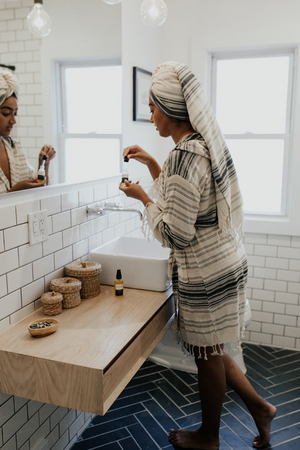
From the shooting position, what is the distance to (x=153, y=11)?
2.05 metres

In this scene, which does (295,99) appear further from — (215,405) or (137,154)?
(215,405)

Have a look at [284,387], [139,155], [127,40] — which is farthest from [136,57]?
[284,387]

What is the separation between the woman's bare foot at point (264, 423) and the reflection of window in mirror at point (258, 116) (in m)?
1.66

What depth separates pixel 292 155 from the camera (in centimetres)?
305

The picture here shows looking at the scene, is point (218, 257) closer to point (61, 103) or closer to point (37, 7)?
point (61, 103)

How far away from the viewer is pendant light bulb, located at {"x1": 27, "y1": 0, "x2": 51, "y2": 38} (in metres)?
1.58

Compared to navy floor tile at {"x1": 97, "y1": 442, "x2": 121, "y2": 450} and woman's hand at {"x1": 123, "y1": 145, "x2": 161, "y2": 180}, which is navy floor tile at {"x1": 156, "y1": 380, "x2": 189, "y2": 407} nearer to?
navy floor tile at {"x1": 97, "y1": 442, "x2": 121, "y2": 450}

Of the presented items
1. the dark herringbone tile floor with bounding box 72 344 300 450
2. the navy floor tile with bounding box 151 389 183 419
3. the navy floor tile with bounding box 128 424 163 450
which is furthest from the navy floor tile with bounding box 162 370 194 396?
the navy floor tile with bounding box 128 424 163 450

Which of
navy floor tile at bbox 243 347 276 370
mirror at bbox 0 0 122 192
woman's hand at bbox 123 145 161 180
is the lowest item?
Answer: navy floor tile at bbox 243 347 276 370

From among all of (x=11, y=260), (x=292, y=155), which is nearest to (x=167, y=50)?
(x=292, y=155)

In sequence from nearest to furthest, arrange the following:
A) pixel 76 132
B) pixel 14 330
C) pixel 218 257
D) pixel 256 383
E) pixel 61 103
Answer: pixel 14 330 → pixel 218 257 → pixel 61 103 → pixel 76 132 → pixel 256 383

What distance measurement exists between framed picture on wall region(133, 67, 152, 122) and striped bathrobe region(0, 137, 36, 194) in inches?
52.3

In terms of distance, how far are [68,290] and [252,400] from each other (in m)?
1.17

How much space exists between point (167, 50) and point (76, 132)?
5.56 ft
